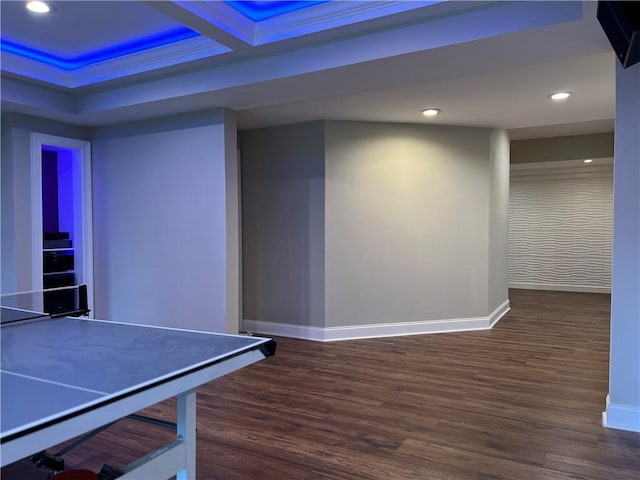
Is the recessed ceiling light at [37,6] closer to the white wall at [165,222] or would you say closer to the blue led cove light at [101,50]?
the blue led cove light at [101,50]

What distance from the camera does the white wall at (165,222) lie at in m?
3.95

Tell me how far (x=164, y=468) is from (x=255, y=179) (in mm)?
4031

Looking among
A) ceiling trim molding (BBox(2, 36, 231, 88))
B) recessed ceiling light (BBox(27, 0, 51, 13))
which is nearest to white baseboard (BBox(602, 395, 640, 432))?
ceiling trim molding (BBox(2, 36, 231, 88))

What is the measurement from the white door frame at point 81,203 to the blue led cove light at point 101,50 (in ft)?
2.97

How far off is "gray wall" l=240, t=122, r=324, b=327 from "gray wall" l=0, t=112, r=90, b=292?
84.5 inches

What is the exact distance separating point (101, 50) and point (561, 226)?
301 inches

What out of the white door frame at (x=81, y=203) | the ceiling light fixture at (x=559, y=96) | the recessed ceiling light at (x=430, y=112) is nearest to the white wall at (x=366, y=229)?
the recessed ceiling light at (x=430, y=112)

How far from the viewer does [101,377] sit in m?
1.28

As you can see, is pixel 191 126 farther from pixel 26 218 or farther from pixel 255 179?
pixel 26 218

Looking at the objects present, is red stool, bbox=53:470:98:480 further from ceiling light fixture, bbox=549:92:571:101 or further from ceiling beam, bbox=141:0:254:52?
ceiling light fixture, bbox=549:92:571:101

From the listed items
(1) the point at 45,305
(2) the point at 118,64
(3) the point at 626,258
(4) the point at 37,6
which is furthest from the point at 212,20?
(3) the point at 626,258

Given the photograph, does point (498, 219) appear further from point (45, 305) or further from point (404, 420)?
point (45, 305)

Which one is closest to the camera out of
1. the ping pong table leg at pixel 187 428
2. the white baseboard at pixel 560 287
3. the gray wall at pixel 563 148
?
the ping pong table leg at pixel 187 428

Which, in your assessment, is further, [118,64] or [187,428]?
[118,64]
